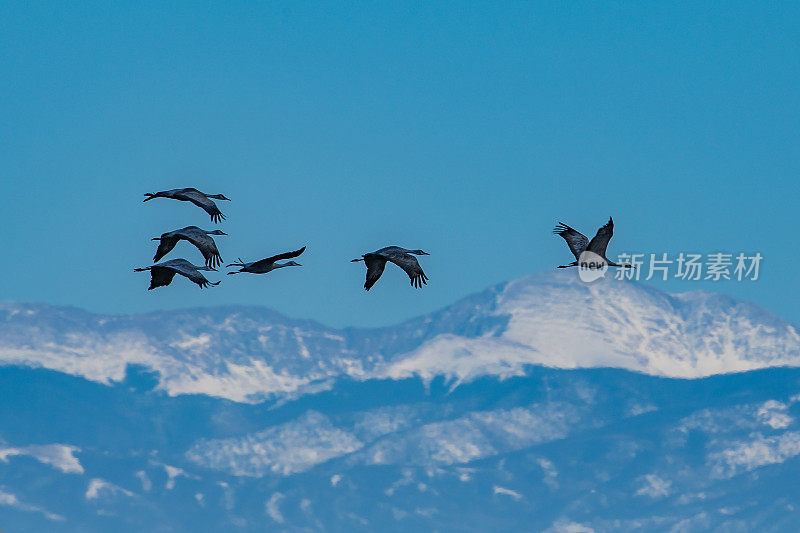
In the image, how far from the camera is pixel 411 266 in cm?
5647

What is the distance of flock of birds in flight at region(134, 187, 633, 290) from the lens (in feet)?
178

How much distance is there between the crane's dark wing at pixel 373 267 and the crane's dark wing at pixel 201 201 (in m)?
6.54

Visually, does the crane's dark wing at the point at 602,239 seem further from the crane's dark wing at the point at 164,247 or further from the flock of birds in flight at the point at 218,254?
the crane's dark wing at the point at 164,247

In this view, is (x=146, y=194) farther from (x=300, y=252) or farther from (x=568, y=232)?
(x=568, y=232)

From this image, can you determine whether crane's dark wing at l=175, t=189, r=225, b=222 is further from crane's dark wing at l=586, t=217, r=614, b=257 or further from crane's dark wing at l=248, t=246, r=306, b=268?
crane's dark wing at l=586, t=217, r=614, b=257

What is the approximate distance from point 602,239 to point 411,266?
25.8 ft

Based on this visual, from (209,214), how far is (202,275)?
8.66 ft

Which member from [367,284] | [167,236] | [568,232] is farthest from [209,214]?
[568,232]

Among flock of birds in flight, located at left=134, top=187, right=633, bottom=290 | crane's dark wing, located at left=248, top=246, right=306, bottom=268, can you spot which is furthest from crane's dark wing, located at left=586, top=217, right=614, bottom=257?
crane's dark wing, located at left=248, top=246, right=306, bottom=268

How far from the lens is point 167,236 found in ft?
182

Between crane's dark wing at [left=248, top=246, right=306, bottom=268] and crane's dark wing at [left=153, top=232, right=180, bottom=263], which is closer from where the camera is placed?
crane's dark wing at [left=248, top=246, right=306, bottom=268]

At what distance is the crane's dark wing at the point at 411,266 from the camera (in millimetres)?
56109

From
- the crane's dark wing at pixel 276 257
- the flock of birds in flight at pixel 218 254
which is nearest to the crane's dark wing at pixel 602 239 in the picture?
the flock of birds in flight at pixel 218 254

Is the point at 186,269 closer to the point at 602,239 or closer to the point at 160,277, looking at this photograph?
the point at 160,277
